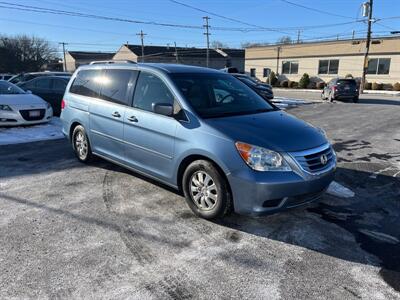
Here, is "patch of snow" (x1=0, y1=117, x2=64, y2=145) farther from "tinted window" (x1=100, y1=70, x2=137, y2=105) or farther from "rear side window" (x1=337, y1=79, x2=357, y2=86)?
"rear side window" (x1=337, y1=79, x2=357, y2=86)

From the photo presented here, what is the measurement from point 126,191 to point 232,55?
3049 inches

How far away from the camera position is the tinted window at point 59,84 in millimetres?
12766

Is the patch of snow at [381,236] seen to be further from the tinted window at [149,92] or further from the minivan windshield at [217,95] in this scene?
the tinted window at [149,92]

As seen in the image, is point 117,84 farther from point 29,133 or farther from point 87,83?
point 29,133

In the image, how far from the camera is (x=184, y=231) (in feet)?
13.0

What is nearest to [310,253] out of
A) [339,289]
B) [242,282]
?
[339,289]

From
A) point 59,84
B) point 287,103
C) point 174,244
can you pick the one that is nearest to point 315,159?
point 174,244

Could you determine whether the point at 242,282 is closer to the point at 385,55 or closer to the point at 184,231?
the point at 184,231

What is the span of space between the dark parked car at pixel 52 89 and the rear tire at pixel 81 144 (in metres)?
6.73

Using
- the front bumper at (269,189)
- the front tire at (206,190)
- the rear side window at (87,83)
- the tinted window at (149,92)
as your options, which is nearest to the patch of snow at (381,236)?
the front bumper at (269,189)

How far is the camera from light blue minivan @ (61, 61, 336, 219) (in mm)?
3771

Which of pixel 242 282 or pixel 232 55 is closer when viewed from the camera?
pixel 242 282

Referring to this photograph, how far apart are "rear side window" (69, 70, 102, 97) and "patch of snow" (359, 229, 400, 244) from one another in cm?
436

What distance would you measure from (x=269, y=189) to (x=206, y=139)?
90 centimetres
